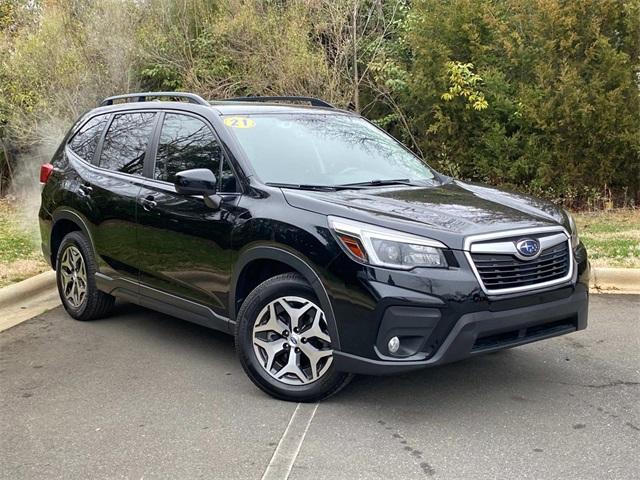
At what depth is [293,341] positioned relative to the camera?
13.3 ft

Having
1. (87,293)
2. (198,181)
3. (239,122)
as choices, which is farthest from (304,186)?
(87,293)

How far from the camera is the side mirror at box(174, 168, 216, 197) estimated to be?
4.33 metres

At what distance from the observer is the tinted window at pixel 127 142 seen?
17.3 ft

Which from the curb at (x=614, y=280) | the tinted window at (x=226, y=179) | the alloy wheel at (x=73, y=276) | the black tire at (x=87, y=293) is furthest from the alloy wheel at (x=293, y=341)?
the curb at (x=614, y=280)

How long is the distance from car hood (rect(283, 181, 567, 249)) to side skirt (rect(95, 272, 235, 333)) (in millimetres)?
991

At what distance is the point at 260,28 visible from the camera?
11.7m

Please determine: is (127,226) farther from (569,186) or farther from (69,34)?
(69,34)

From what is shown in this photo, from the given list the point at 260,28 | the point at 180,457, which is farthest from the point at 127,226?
the point at 260,28

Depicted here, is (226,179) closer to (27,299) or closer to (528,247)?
(528,247)

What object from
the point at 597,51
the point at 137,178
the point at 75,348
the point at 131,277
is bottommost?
the point at 75,348

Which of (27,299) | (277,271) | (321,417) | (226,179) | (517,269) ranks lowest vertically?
(27,299)

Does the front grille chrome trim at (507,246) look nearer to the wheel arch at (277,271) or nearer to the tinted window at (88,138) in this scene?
the wheel arch at (277,271)

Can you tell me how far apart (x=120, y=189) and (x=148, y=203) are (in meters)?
0.43

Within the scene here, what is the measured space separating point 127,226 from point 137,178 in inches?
14.0
